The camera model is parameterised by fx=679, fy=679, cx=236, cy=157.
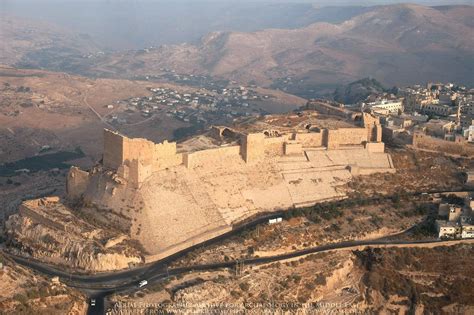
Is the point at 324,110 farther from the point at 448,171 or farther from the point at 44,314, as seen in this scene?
the point at 44,314

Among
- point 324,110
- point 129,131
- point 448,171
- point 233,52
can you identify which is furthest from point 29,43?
point 448,171

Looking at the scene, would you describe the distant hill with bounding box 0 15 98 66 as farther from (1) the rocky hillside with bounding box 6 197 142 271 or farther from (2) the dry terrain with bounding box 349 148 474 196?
(2) the dry terrain with bounding box 349 148 474 196

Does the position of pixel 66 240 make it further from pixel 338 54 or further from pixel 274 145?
pixel 338 54

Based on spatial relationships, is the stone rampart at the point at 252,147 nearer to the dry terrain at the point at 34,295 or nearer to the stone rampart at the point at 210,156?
the stone rampart at the point at 210,156

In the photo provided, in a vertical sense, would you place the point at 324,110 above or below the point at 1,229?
above

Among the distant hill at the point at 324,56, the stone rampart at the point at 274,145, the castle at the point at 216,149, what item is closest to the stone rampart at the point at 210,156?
the castle at the point at 216,149

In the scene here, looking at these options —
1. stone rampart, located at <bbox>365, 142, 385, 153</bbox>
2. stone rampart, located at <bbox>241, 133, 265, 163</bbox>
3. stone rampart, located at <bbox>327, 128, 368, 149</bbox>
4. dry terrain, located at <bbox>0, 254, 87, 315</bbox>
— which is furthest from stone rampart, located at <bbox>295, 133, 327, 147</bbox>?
dry terrain, located at <bbox>0, 254, 87, 315</bbox>

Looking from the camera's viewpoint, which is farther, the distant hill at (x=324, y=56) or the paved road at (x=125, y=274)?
the distant hill at (x=324, y=56)

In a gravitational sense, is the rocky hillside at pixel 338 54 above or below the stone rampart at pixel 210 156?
below

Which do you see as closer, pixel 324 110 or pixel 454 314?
pixel 454 314
